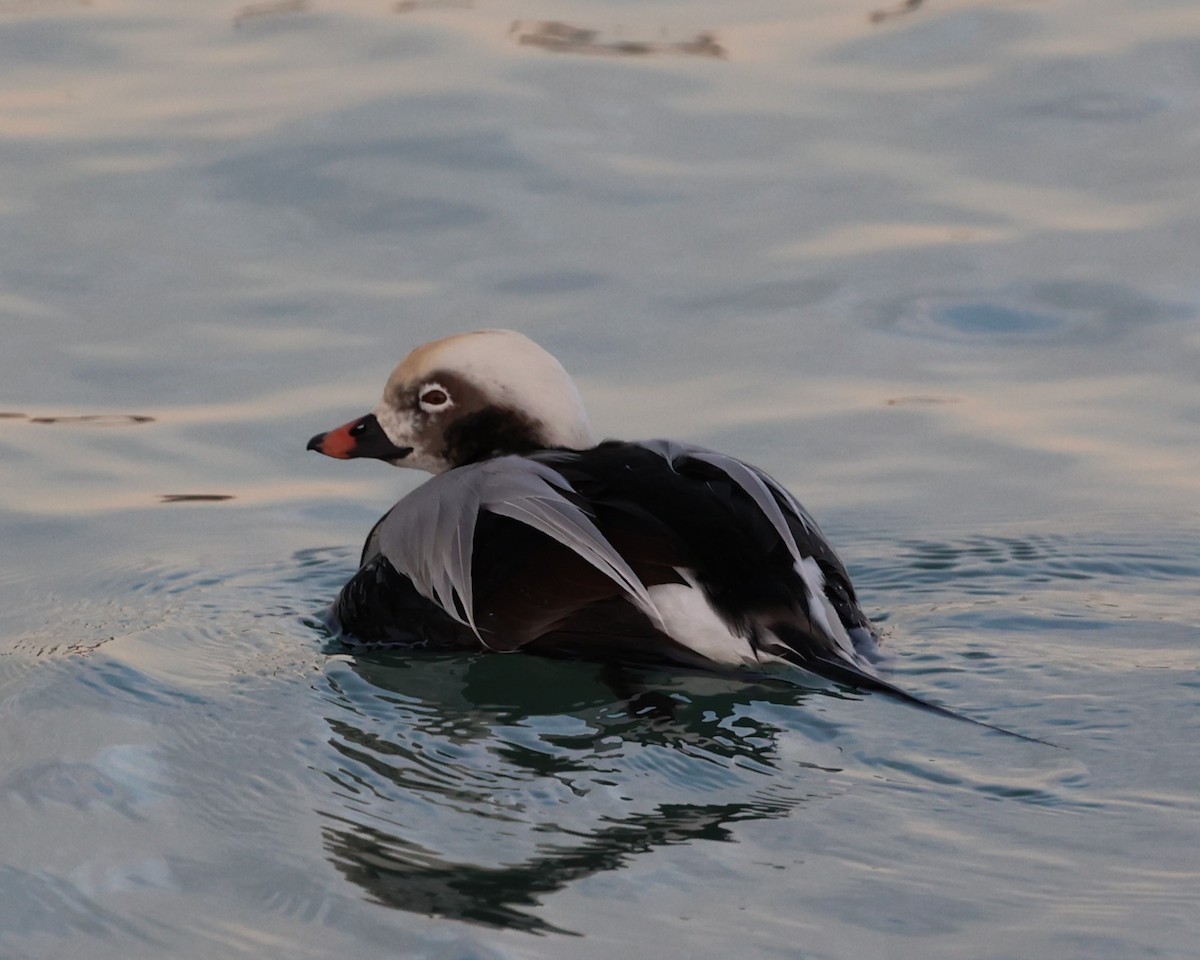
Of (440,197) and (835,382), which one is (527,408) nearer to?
(835,382)

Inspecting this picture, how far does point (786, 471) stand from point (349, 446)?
1456 millimetres

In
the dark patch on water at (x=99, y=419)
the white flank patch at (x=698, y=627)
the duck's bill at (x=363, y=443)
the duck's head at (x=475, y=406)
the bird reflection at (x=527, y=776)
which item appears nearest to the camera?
the bird reflection at (x=527, y=776)

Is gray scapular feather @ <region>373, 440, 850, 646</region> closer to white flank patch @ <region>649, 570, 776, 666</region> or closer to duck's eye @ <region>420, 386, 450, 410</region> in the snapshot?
white flank patch @ <region>649, 570, 776, 666</region>

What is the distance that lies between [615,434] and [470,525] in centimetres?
194

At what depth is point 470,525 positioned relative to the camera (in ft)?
14.0

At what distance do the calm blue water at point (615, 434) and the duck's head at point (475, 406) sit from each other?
0.44 metres

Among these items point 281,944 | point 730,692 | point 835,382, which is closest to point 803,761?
point 730,692

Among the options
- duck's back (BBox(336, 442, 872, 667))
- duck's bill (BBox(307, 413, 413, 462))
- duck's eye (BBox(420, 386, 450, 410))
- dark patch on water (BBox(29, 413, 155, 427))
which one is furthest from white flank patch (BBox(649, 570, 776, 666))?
dark patch on water (BBox(29, 413, 155, 427))

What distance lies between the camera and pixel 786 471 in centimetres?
605

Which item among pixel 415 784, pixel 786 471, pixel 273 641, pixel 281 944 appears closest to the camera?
pixel 281 944

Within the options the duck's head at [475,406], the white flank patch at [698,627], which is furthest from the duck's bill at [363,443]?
the white flank patch at [698,627]

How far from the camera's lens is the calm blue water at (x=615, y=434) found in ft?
10.8

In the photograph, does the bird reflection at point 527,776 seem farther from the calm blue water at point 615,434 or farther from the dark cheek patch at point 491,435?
the dark cheek patch at point 491,435

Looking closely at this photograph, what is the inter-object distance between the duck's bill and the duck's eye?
0.16m
